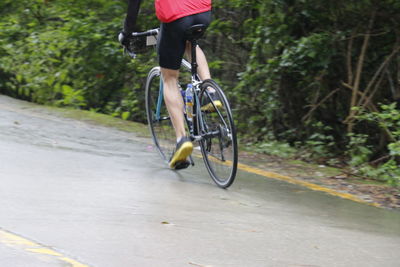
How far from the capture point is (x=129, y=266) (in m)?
3.81

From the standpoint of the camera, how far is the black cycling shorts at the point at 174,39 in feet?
19.8

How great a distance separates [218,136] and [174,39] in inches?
36.2

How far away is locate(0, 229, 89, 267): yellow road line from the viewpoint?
12.5 feet

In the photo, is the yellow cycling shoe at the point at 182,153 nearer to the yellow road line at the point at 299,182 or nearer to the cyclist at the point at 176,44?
the cyclist at the point at 176,44

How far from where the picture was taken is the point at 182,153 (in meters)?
6.36

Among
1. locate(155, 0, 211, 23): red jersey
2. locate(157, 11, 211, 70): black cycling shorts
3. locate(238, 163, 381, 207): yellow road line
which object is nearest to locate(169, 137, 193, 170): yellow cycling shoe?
locate(157, 11, 211, 70): black cycling shorts

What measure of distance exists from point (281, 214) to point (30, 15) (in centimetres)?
856

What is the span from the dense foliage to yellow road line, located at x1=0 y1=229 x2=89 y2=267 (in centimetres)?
396

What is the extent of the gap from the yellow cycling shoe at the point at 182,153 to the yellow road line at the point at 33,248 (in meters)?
2.40

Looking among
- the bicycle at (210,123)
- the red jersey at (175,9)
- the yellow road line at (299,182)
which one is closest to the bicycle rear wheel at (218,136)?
the bicycle at (210,123)

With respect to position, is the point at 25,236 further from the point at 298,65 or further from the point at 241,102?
the point at 241,102

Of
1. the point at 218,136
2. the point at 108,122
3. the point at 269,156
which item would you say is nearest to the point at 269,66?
the point at 269,156

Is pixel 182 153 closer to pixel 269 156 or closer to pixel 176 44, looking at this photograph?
pixel 176 44

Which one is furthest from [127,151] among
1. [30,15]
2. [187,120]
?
[30,15]
